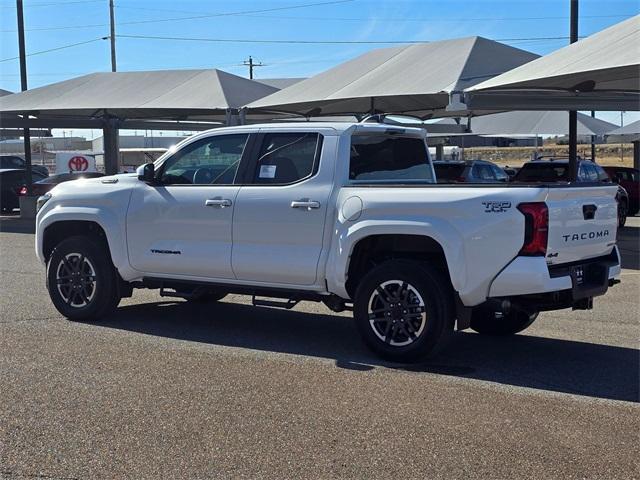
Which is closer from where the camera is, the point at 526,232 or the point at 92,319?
the point at 526,232

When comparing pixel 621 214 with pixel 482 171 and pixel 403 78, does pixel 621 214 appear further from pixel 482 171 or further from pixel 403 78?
pixel 403 78

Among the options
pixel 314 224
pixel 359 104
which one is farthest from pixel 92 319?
pixel 359 104

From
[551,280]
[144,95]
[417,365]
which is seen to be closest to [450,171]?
[144,95]

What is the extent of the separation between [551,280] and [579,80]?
30.3ft

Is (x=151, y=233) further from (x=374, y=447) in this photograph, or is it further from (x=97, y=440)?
(x=374, y=447)

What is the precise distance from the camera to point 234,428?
513cm

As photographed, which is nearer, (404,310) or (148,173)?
(404,310)

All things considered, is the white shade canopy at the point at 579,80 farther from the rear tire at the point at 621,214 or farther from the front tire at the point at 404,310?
the front tire at the point at 404,310

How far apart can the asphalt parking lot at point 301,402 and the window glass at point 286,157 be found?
155 centimetres

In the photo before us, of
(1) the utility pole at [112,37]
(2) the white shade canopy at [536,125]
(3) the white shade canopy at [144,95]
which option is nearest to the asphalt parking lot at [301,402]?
(3) the white shade canopy at [144,95]

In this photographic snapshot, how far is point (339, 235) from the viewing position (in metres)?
6.91

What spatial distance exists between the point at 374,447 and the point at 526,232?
7.19 feet

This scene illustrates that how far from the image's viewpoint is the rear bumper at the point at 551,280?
241 inches

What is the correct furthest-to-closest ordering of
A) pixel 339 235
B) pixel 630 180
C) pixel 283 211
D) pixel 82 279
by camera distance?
1. pixel 630 180
2. pixel 82 279
3. pixel 283 211
4. pixel 339 235
